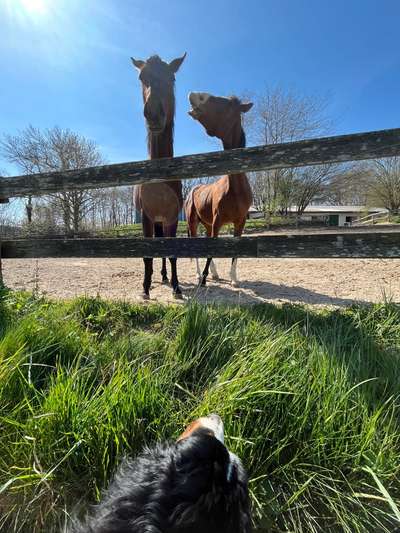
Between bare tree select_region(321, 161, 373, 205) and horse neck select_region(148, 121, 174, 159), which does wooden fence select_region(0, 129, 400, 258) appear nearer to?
horse neck select_region(148, 121, 174, 159)

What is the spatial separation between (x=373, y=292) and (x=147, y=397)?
11.8 feet

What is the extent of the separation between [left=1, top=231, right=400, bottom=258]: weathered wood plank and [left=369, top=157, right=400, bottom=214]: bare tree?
40.5 metres

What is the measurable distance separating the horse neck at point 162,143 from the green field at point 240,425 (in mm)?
2831

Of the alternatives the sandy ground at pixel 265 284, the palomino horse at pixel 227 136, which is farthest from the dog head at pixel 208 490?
the palomino horse at pixel 227 136

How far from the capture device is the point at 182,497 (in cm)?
59

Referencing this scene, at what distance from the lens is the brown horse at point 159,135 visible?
3588mm

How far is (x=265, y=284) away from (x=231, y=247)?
2.58 m

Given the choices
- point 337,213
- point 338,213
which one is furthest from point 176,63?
point 338,213

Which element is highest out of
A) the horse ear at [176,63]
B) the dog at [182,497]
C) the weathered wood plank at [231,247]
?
the horse ear at [176,63]

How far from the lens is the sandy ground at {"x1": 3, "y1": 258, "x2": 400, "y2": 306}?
3768 mm

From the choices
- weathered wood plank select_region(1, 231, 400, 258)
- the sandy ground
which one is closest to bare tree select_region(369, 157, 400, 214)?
the sandy ground

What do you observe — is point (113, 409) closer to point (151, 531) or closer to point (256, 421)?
point (256, 421)

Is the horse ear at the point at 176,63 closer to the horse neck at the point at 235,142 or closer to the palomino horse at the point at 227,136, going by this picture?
the palomino horse at the point at 227,136

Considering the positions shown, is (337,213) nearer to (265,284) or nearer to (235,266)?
(265,284)
